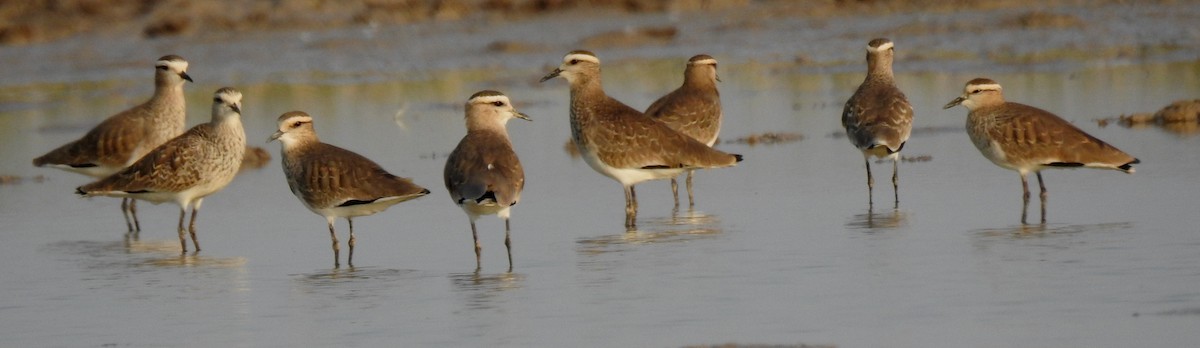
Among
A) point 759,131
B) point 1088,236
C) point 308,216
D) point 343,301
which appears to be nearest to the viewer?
point 343,301

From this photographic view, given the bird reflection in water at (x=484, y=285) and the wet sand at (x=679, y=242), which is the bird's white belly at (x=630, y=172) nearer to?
the wet sand at (x=679, y=242)

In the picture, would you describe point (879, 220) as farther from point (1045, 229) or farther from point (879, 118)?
point (879, 118)

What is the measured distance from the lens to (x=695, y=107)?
1566cm

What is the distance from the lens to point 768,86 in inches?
950

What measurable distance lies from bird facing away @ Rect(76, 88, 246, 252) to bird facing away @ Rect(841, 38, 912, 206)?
16.4ft

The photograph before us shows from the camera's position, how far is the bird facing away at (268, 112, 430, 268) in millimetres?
12438

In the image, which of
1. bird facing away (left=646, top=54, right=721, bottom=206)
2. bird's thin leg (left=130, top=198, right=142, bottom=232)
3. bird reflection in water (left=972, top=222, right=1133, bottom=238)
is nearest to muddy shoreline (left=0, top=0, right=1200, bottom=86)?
bird facing away (left=646, top=54, right=721, bottom=206)

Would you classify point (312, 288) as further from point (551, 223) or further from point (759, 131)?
point (759, 131)

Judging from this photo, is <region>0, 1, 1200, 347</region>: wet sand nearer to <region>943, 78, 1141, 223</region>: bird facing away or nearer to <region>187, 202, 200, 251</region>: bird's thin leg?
<region>187, 202, 200, 251</region>: bird's thin leg

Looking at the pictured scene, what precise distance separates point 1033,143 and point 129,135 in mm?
7988

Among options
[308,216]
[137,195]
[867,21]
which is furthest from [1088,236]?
[867,21]

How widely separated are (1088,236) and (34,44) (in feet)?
81.6

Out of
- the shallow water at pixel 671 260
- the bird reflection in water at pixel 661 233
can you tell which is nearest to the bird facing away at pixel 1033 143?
the shallow water at pixel 671 260

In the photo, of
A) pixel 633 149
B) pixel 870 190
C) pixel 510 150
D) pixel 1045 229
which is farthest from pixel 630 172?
pixel 1045 229
